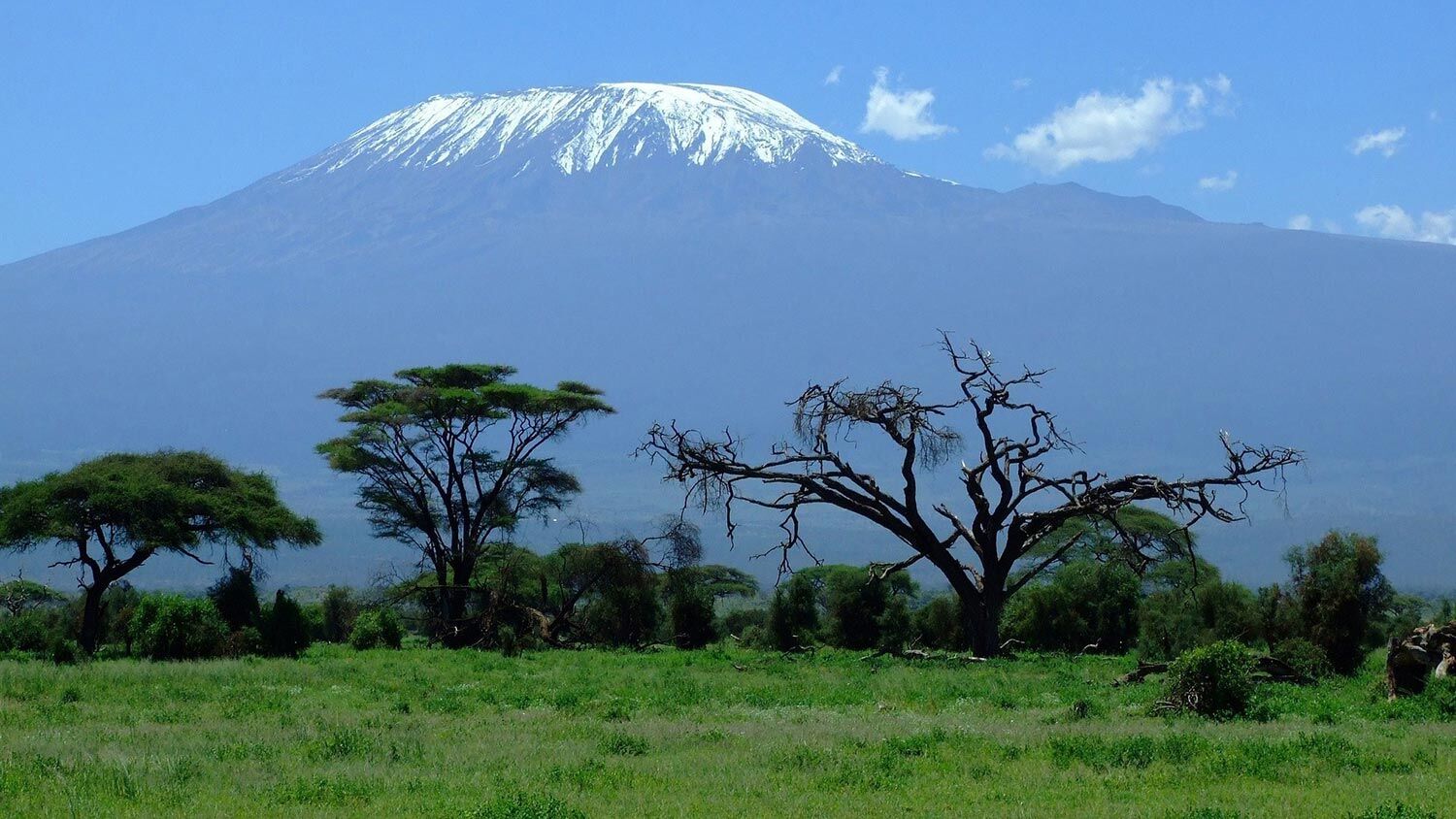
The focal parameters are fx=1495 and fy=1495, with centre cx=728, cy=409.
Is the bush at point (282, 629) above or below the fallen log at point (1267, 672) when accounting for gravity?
above

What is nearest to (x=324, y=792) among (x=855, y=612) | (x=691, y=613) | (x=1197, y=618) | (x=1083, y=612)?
(x=1197, y=618)

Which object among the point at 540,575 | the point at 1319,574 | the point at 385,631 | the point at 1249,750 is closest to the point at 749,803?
the point at 1249,750

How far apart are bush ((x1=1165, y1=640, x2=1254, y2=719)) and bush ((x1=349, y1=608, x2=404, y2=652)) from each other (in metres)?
21.3

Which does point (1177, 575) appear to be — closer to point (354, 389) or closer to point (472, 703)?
point (354, 389)

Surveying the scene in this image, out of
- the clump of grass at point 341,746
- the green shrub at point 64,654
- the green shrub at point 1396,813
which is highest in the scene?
the green shrub at point 64,654

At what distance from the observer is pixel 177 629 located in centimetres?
2961

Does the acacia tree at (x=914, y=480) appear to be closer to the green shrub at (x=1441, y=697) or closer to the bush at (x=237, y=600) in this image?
the bush at (x=237, y=600)

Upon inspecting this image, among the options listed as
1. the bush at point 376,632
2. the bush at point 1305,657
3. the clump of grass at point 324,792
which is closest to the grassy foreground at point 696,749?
the clump of grass at point 324,792

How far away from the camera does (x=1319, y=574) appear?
2606 cm

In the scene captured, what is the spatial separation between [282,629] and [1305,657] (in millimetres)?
20140

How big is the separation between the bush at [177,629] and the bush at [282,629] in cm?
94

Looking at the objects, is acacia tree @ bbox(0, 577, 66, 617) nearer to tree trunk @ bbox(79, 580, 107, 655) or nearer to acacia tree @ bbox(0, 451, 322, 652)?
acacia tree @ bbox(0, 451, 322, 652)

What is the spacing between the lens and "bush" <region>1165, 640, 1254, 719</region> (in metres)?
18.4

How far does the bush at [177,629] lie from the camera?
2955cm
